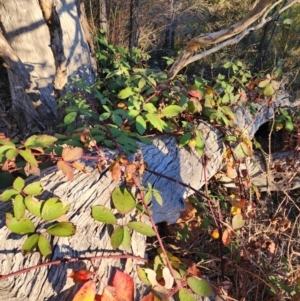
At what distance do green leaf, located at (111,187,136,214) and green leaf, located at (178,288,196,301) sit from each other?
0.30 m

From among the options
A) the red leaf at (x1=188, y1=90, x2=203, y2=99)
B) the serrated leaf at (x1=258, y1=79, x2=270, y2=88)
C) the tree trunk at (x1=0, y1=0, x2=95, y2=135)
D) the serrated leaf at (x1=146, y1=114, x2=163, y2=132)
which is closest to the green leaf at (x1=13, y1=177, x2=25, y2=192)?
the serrated leaf at (x1=146, y1=114, x2=163, y2=132)

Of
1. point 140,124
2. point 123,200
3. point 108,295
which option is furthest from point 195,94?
point 108,295

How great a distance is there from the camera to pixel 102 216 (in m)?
1.11

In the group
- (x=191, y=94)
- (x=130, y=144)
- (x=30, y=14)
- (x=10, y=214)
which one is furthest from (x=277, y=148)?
(x=10, y=214)

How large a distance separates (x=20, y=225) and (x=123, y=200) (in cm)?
34

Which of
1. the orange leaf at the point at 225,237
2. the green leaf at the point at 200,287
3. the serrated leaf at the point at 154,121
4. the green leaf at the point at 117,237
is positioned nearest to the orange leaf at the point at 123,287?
the green leaf at the point at 117,237

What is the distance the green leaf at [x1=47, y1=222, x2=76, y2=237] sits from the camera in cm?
101

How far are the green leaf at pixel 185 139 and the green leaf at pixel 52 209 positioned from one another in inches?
30.8

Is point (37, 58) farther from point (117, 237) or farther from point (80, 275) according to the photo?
point (80, 275)

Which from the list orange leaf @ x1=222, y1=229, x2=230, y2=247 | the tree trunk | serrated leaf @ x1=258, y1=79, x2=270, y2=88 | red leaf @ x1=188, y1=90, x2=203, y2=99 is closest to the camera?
orange leaf @ x1=222, y1=229, x2=230, y2=247

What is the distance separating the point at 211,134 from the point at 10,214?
1.24m

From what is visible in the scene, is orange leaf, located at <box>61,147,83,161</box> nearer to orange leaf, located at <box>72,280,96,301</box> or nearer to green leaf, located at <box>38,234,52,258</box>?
green leaf, located at <box>38,234,52,258</box>

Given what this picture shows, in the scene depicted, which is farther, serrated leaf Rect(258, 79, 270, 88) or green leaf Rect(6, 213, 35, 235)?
serrated leaf Rect(258, 79, 270, 88)

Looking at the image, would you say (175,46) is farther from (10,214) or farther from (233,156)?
(10,214)
